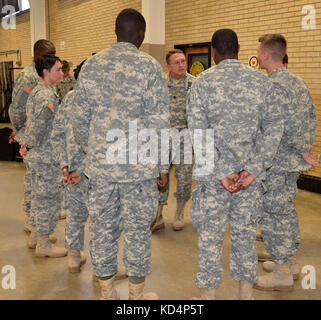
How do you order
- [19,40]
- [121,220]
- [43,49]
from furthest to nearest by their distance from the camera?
[19,40] < [43,49] < [121,220]

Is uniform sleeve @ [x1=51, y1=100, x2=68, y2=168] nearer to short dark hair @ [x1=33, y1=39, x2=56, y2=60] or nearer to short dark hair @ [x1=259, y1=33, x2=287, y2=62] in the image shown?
short dark hair @ [x1=33, y1=39, x2=56, y2=60]

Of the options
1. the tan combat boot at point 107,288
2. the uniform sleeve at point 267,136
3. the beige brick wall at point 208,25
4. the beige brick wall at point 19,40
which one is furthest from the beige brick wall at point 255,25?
the beige brick wall at point 19,40

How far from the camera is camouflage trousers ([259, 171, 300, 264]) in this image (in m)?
2.64

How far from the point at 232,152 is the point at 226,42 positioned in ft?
2.01

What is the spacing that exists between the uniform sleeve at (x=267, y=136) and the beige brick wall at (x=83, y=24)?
6.58m

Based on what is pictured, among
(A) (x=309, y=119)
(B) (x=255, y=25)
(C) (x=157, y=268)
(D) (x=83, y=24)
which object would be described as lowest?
(C) (x=157, y=268)

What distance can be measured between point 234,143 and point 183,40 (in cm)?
573

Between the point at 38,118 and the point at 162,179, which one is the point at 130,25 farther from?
the point at 38,118

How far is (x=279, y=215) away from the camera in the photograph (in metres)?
2.66

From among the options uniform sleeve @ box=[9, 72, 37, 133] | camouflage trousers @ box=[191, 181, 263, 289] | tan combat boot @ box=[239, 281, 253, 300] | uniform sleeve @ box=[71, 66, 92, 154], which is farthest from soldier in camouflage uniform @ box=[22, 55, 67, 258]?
tan combat boot @ box=[239, 281, 253, 300]

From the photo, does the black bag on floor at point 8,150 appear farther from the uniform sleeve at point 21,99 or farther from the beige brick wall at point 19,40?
the beige brick wall at point 19,40

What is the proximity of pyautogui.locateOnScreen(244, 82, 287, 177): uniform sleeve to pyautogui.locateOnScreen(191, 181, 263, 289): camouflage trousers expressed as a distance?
4.4 inches

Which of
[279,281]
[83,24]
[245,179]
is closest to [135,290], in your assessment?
[245,179]

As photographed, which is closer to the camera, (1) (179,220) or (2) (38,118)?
(2) (38,118)
